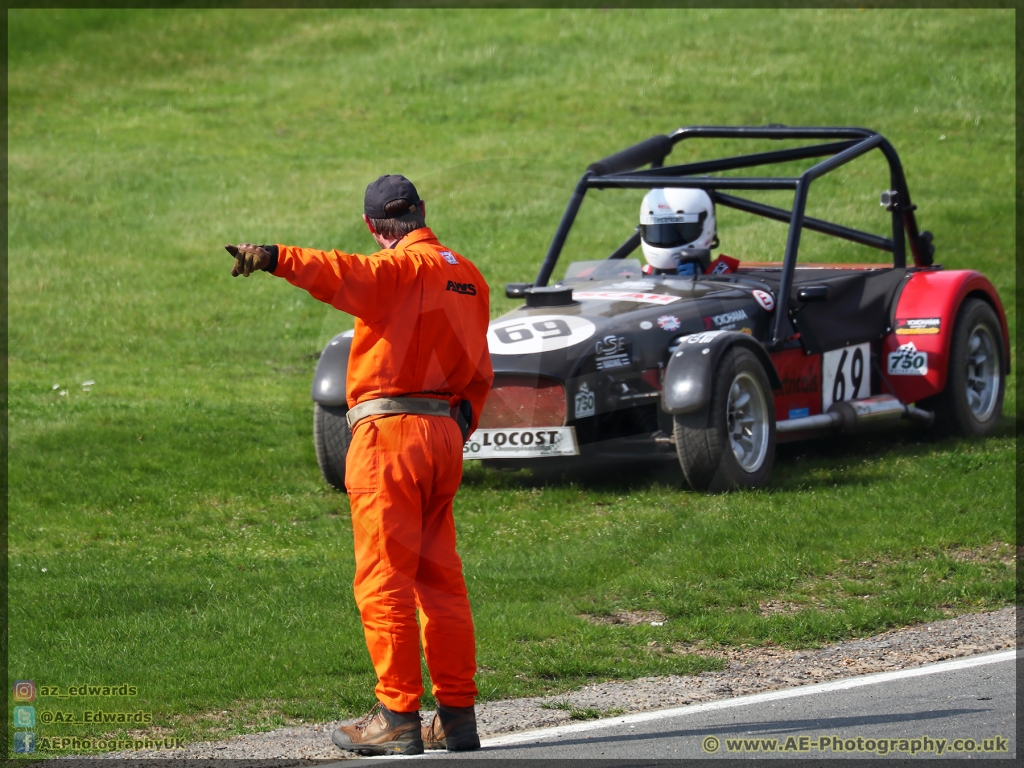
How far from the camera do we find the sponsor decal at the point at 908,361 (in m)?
10.3

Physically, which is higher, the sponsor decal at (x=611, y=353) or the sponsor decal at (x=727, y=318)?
the sponsor decal at (x=727, y=318)

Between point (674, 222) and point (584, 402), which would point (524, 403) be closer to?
point (584, 402)

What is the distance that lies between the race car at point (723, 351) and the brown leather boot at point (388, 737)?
3.82 meters

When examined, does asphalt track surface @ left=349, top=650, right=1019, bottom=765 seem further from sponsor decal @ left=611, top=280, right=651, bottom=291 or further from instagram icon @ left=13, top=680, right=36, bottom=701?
sponsor decal @ left=611, top=280, right=651, bottom=291

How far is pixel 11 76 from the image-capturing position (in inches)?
1107

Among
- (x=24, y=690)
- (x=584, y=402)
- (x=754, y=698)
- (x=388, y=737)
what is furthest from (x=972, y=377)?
(x=24, y=690)

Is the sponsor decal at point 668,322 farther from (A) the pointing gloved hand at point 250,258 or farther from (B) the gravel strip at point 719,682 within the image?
(A) the pointing gloved hand at point 250,258

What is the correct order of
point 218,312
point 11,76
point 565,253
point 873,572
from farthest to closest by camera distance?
point 11,76 → point 565,253 → point 218,312 → point 873,572

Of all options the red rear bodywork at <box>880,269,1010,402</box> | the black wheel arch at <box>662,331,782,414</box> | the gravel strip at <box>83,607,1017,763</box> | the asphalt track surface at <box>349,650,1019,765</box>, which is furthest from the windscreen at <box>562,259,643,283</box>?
the asphalt track surface at <box>349,650,1019,765</box>

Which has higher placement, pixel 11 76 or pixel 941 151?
pixel 11 76

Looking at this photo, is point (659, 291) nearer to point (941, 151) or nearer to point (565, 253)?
point (565, 253)

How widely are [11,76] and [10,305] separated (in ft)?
44.6

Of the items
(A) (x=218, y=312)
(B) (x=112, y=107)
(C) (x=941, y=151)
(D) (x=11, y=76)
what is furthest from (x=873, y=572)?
(D) (x=11, y=76)

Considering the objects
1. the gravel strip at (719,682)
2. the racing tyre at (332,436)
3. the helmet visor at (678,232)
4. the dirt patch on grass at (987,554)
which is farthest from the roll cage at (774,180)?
the gravel strip at (719,682)
